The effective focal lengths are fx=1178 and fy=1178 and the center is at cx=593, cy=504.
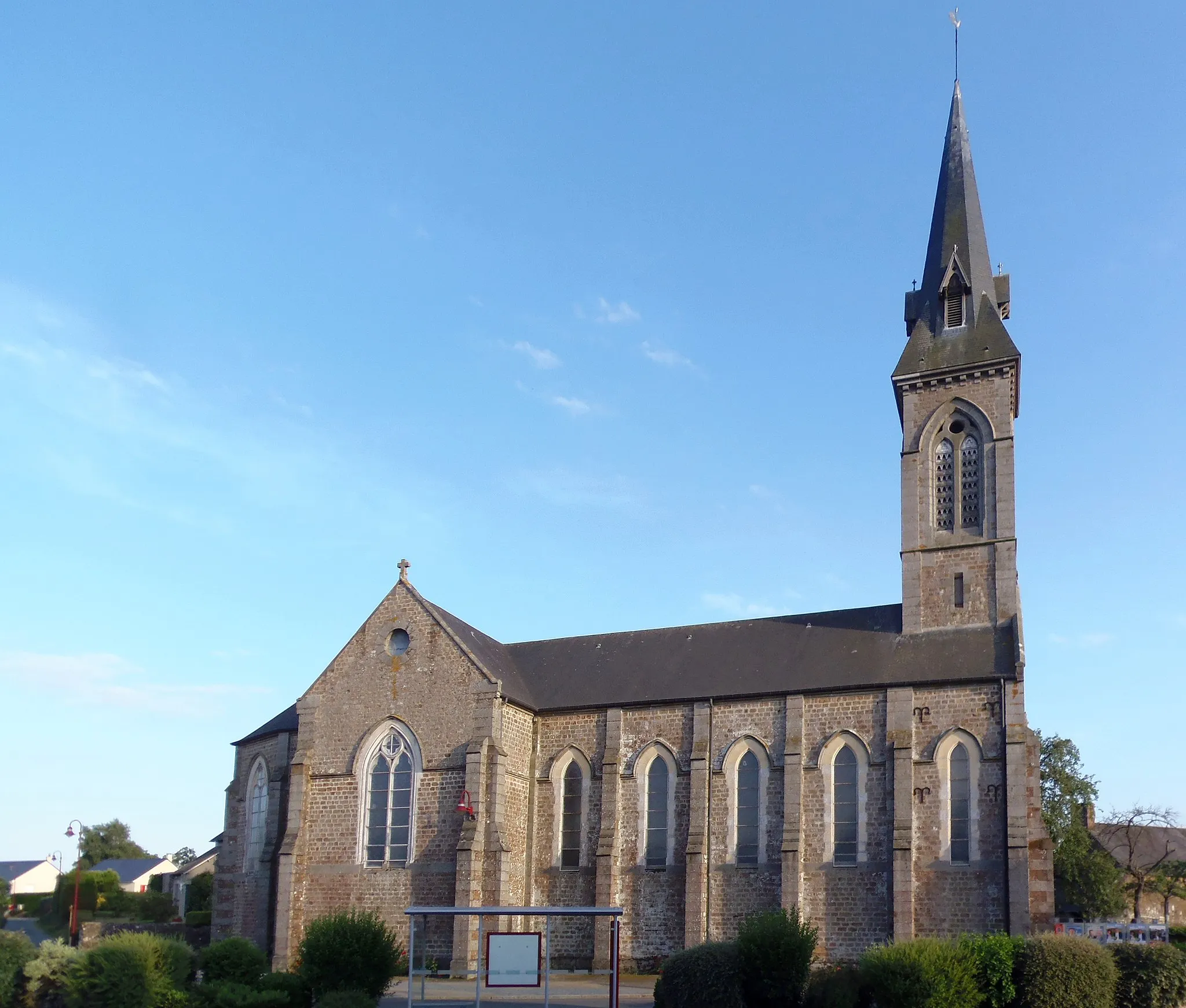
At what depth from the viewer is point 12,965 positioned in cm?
2217

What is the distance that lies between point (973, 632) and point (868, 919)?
26.1ft

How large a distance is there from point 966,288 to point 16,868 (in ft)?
355

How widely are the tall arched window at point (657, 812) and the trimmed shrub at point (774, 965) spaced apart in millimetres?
11636

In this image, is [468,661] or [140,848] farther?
[140,848]

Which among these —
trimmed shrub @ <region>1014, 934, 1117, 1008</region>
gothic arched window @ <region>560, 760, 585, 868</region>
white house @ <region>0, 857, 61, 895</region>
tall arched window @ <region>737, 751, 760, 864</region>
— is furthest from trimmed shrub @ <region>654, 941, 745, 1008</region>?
white house @ <region>0, 857, 61, 895</region>

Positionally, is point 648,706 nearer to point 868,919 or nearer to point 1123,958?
point 868,919

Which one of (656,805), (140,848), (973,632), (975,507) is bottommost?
(140,848)

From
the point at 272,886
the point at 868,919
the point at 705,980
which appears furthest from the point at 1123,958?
the point at 272,886

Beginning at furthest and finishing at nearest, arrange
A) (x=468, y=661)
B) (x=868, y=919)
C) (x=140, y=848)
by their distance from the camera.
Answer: (x=140, y=848), (x=468, y=661), (x=868, y=919)

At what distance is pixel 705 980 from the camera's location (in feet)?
65.2

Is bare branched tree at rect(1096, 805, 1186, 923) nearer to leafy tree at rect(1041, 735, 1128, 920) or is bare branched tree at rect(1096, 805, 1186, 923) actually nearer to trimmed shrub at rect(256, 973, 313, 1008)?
leafy tree at rect(1041, 735, 1128, 920)

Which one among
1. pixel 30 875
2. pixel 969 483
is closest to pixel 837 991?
pixel 969 483

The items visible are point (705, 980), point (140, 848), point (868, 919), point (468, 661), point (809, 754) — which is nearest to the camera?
point (705, 980)

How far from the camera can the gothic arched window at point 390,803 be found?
32.3 metres
